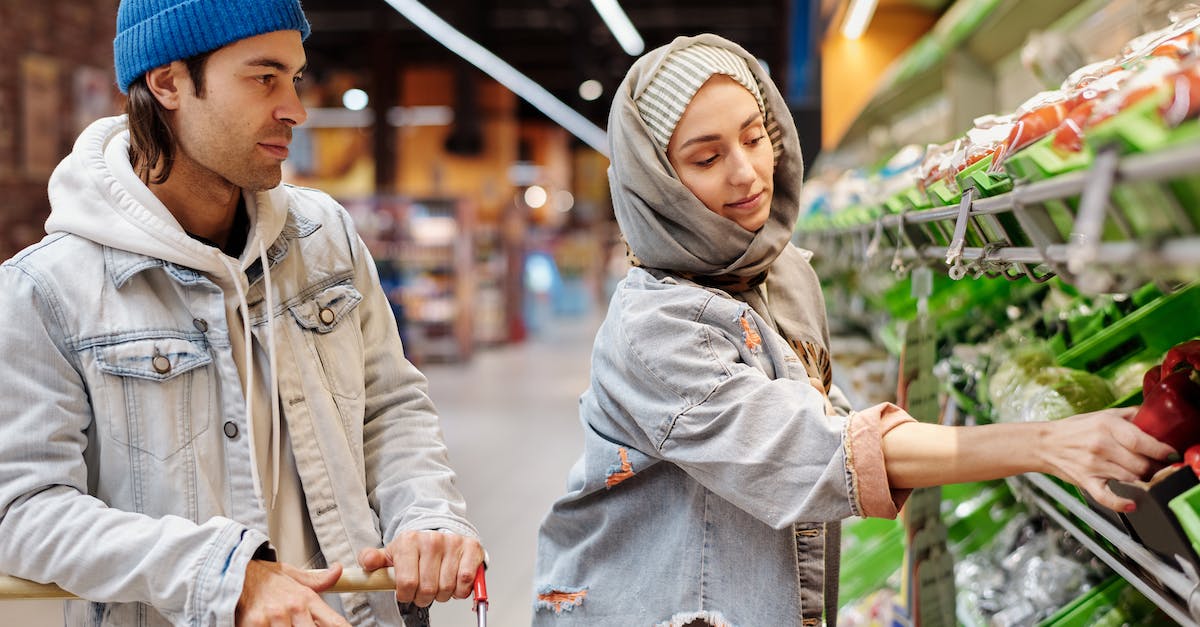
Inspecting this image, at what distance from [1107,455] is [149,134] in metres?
1.47

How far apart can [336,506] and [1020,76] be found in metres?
3.38

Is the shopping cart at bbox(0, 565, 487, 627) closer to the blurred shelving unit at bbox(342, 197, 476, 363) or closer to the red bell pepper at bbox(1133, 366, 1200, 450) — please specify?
the red bell pepper at bbox(1133, 366, 1200, 450)

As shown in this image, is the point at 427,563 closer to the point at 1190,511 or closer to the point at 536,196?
the point at 1190,511

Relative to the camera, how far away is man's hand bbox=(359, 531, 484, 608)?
1591 millimetres

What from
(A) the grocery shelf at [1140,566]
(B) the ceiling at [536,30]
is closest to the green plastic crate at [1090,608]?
(A) the grocery shelf at [1140,566]

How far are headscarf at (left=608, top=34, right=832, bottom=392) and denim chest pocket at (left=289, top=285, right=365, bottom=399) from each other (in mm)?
532

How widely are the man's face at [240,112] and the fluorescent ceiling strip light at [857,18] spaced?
14.4 feet

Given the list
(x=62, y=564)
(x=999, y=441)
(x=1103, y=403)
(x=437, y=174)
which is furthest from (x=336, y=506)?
(x=437, y=174)

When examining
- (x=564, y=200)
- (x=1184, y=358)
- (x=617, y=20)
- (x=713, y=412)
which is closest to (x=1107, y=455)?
(x=1184, y=358)

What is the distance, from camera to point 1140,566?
4.35 feet

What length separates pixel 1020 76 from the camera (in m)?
4.13

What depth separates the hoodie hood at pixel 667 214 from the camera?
1546 mm

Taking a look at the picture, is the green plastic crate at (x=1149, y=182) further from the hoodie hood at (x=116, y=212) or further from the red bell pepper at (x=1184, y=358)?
the hoodie hood at (x=116, y=212)

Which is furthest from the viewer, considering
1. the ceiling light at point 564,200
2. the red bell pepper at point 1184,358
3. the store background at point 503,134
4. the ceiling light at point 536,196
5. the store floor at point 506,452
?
the ceiling light at point 564,200
